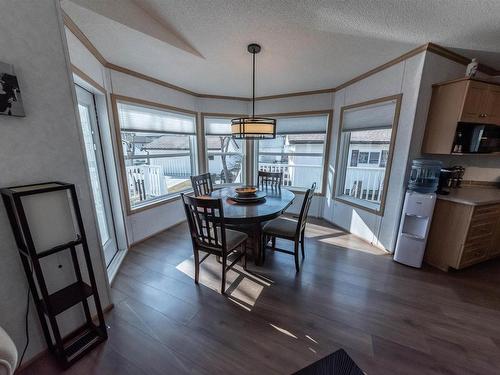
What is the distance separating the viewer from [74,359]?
134cm

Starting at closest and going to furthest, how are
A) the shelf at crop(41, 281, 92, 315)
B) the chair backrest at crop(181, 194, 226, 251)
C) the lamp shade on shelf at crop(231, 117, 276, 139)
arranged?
1. the shelf at crop(41, 281, 92, 315)
2. the chair backrest at crop(181, 194, 226, 251)
3. the lamp shade on shelf at crop(231, 117, 276, 139)

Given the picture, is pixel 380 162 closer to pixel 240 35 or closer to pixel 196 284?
pixel 240 35

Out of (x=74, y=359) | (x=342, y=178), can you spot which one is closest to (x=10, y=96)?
(x=74, y=359)

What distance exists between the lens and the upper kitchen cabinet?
211cm

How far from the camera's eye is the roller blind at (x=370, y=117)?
263 cm

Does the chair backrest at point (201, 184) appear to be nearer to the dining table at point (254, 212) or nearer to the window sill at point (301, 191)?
the dining table at point (254, 212)

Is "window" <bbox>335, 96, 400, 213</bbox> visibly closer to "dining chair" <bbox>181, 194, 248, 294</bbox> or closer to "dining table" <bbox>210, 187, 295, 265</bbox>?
"dining table" <bbox>210, 187, 295, 265</bbox>

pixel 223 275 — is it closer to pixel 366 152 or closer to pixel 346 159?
pixel 346 159

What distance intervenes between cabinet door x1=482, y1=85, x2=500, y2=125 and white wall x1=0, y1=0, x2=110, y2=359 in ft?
13.1

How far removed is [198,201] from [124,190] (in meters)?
1.56

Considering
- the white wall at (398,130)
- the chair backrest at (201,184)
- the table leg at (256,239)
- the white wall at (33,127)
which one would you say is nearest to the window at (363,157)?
the white wall at (398,130)

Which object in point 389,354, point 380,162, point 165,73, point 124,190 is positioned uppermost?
point 165,73

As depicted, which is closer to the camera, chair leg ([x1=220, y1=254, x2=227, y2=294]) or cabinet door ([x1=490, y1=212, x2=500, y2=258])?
chair leg ([x1=220, y1=254, x2=227, y2=294])

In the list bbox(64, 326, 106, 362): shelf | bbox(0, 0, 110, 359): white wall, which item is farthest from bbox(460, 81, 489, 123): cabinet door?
bbox(64, 326, 106, 362): shelf
